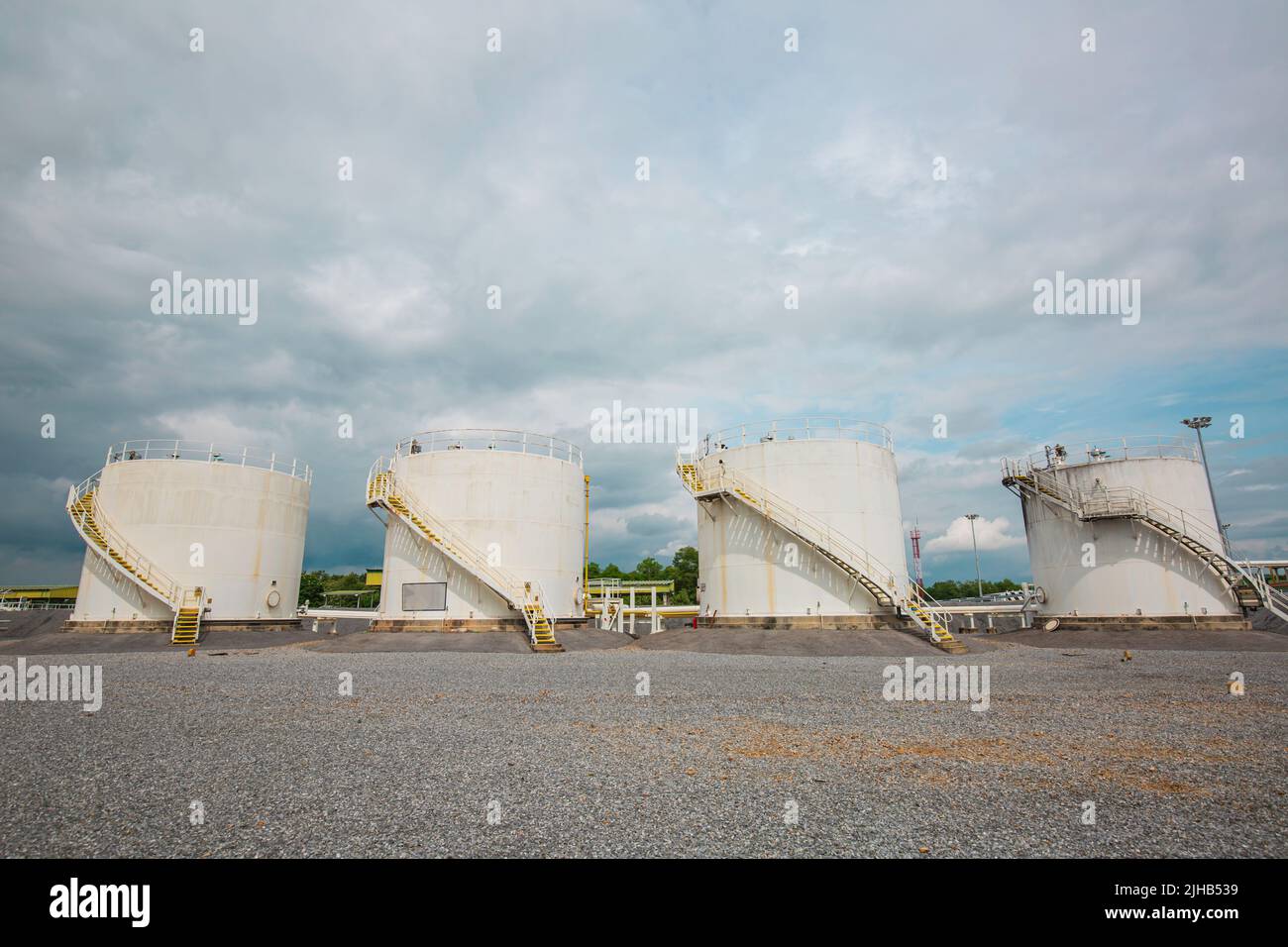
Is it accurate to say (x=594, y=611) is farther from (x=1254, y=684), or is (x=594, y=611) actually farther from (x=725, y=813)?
(x=725, y=813)

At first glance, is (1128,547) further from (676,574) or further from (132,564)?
(676,574)

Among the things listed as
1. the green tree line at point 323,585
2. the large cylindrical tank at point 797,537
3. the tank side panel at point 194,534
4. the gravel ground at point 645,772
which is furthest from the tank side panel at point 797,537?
the green tree line at point 323,585

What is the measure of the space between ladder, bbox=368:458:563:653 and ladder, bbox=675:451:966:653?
27.3 feet

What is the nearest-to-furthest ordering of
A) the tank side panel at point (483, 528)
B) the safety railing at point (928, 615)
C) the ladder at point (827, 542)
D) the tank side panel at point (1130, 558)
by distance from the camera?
the safety railing at point (928, 615) < the ladder at point (827, 542) < the tank side panel at point (1130, 558) < the tank side panel at point (483, 528)

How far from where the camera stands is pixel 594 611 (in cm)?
3441

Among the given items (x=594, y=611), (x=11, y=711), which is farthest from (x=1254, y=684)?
(x=594, y=611)

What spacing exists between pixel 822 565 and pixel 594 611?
13349 mm

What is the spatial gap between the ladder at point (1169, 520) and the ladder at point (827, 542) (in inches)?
353

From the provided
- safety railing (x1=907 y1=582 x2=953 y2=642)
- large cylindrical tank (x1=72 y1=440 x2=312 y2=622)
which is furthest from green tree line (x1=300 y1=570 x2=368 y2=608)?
safety railing (x1=907 y1=582 x2=953 y2=642)

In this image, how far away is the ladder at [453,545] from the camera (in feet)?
86.7

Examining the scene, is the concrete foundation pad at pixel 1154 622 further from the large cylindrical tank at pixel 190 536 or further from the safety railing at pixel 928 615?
the large cylindrical tank at pixel 190 536

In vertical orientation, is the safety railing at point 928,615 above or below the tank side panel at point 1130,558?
below

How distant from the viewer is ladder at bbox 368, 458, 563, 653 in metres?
26.4
